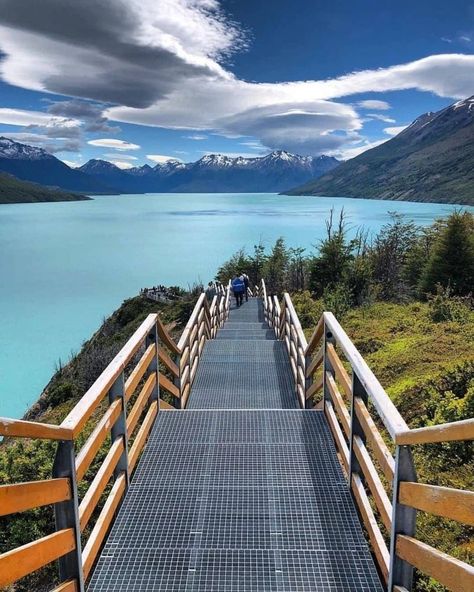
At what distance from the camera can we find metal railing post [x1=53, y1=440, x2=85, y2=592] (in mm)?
2459

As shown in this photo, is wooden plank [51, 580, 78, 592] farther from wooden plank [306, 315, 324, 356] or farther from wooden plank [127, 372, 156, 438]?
wooden plank [306, 315, 324, 356]

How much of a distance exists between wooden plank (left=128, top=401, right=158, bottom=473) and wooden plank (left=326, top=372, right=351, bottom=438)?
1.58 meters

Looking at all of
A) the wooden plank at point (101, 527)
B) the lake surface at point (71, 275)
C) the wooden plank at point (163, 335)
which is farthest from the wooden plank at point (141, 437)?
the lake surface at point (71, 275)

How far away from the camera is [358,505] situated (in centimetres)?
349

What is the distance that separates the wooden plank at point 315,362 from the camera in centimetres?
500

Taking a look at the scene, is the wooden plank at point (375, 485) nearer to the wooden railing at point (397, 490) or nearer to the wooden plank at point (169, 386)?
the wooden railing at point (397, 490)

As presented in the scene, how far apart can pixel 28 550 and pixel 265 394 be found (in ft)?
17.2

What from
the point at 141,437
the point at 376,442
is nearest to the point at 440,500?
the point at 376,442

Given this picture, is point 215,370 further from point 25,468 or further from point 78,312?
point 78,312

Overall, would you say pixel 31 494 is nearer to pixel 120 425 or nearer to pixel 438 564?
pixel 120 425

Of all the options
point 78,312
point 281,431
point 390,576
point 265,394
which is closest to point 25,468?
point 281,431

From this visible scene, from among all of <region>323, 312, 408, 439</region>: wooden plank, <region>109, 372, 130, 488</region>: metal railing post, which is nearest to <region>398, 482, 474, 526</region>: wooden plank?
<region>323, 312, 408, 439</region>: wooden plank

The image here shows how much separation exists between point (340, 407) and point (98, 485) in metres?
1.93

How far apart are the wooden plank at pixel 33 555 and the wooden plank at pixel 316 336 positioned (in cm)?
299
